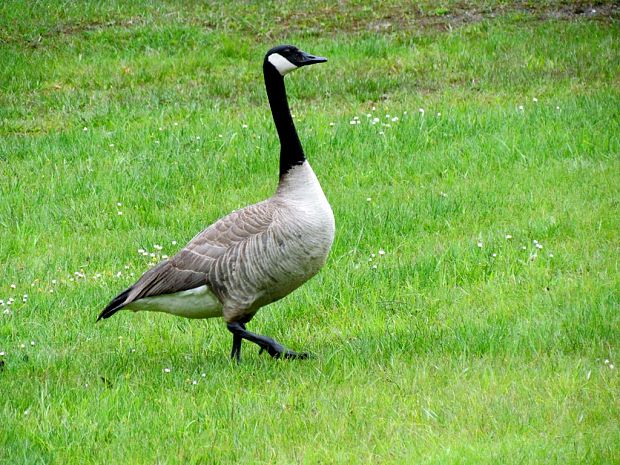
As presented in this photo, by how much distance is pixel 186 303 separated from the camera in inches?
246

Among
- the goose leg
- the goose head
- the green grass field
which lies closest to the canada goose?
the goose leg

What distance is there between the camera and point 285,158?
20.7 feet

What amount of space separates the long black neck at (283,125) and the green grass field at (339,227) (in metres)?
1.19

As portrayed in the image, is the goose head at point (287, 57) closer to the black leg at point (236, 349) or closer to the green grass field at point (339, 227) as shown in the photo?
the green grass field at point (339, 227)

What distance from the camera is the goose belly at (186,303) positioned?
620 centimetres

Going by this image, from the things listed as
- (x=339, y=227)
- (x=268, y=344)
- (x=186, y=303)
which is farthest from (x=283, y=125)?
(x=339, y=227)

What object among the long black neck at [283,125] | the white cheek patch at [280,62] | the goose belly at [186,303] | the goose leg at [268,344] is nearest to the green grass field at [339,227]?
the goose leg at [268,344]

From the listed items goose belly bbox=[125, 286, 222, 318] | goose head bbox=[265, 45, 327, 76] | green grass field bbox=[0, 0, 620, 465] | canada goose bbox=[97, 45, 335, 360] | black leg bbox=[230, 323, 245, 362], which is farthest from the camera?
goose head bbox=[265, 45, 327, 76]

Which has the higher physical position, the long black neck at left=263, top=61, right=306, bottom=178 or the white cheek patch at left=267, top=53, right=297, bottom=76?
the white cheek patch at left=267, top=53, right=297, bottom=76

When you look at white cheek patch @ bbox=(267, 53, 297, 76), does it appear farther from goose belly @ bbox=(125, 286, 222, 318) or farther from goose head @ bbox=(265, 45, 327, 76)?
goose belly @ bbox=(125, 286, 222, 318)

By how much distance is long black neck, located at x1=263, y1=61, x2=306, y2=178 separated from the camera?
6.30 metres

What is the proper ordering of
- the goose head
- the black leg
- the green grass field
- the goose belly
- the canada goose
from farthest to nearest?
the goose head
the black leg
the goose belly
the canada goose
the green grass field

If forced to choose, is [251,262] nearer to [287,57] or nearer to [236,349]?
[236,349]

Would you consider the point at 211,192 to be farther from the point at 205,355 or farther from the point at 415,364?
the point at 415,364
